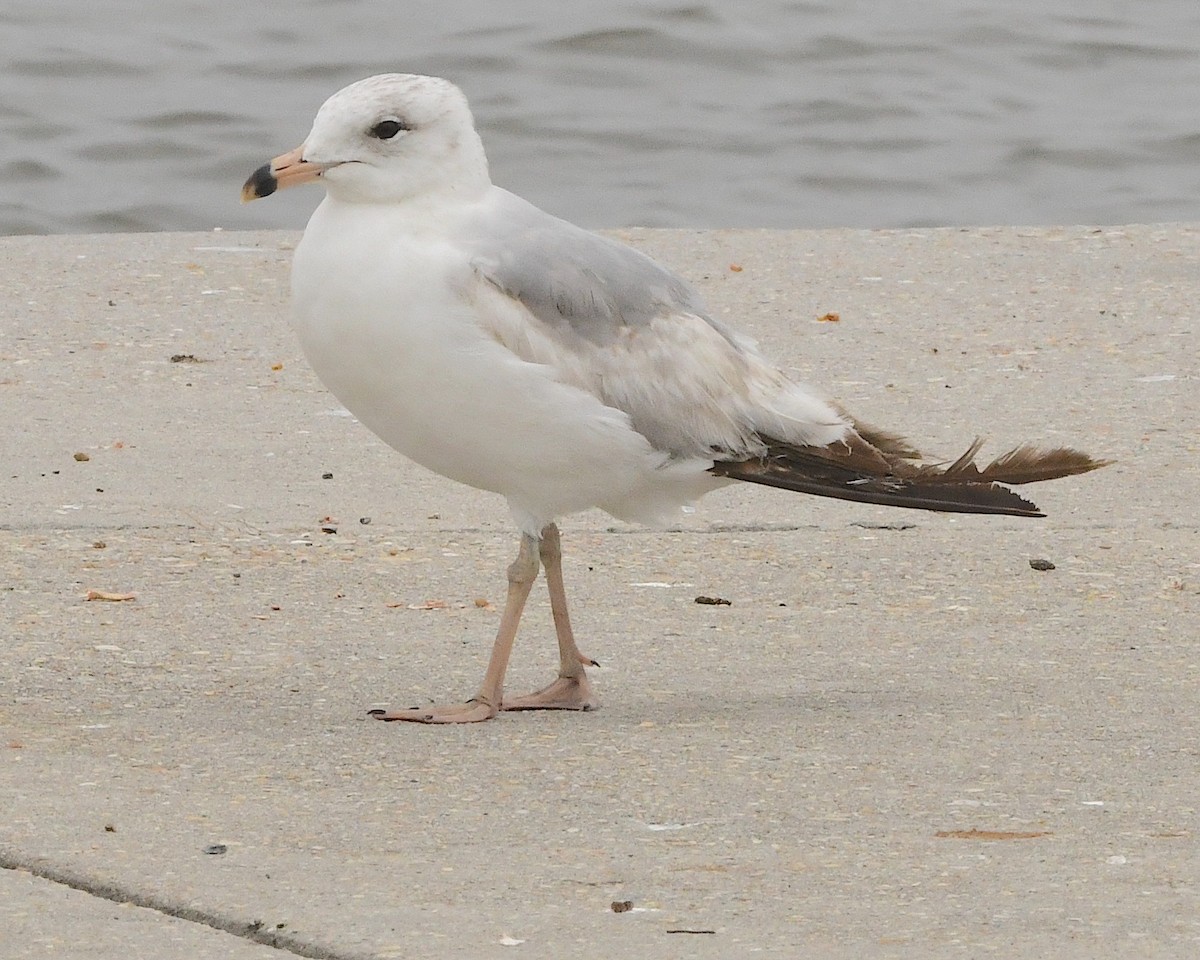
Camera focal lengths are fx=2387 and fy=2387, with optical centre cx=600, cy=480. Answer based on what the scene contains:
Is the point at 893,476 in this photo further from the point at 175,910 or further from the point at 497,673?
the point at 175,910

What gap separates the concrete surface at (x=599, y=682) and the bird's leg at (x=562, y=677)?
5 cm

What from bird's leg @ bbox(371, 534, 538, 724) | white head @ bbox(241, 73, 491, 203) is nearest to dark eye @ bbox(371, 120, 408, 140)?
white head @ bbox(241, 73, 491, 203)

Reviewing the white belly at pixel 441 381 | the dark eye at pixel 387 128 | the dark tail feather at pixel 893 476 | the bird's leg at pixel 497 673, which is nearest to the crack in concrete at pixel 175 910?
the bird's leg at pixel 497 673

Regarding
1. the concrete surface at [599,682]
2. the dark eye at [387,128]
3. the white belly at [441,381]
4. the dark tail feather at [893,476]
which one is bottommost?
the concrete surface at [599,682]

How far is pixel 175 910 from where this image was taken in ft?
11.6

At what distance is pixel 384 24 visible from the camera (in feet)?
59.1

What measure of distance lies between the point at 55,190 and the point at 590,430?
1124 centimetres

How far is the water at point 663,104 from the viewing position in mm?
14859

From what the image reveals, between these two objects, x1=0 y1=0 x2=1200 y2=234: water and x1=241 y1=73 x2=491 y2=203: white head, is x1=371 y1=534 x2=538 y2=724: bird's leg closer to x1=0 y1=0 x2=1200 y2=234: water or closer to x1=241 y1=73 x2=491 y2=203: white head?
x1=241 y1=73 x2=491 y2=203: white head

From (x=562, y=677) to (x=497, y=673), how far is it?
0.57 feet

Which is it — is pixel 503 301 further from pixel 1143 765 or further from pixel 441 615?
pixel 1143 765

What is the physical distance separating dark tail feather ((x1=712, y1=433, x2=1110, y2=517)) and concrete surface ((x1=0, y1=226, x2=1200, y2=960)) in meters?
0.37

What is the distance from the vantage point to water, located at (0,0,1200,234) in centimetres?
1486

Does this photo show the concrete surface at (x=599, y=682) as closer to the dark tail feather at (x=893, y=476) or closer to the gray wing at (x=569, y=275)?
the dark tail feather at (x=893, y=476)
